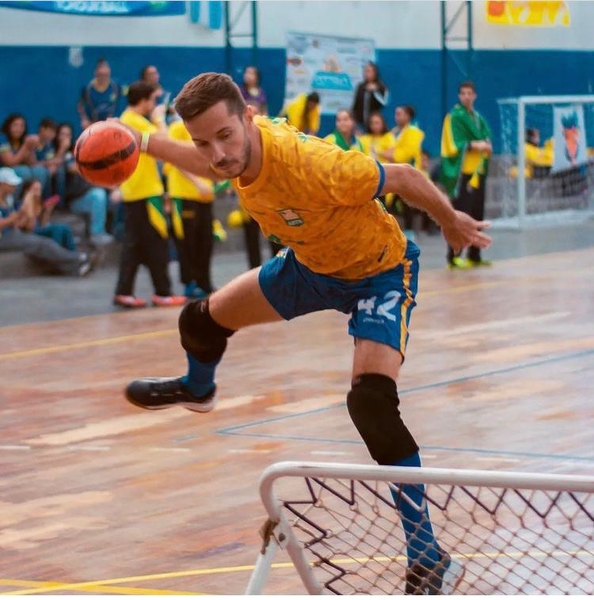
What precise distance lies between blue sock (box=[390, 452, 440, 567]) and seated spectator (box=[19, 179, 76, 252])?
12.6 meters

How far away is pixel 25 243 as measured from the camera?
17281mm

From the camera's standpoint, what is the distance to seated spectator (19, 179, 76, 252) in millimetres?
17047

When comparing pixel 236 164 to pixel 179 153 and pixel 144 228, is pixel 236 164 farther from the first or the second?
pixel 144 228

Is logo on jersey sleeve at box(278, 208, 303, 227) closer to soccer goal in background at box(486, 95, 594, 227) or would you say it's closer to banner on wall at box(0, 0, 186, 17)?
banner on wall at box(0, 0, 186, 17)

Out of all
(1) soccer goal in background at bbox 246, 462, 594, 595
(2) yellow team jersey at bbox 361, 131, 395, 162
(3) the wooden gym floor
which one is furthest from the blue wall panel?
(1) soccer goal in background at bbox 246, 462, 594, 595

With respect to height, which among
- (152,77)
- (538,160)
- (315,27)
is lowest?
(538,160)

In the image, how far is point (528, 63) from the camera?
2705 centimetres

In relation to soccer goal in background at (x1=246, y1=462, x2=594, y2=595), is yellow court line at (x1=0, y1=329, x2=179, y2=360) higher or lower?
lower

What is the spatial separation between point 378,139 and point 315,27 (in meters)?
2.97

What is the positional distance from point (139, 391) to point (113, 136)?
1.35m

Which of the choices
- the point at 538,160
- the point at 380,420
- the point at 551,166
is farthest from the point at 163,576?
the point at 538,160

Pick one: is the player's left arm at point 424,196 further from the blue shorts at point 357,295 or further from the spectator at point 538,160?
the spectator at point 538,160

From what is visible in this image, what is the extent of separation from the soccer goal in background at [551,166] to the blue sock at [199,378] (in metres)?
17.5

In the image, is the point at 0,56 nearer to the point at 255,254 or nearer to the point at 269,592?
the point at 255,254
